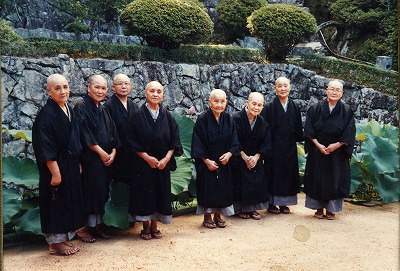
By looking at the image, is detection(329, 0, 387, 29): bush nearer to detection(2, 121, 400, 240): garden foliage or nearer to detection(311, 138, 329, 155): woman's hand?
detection(2, 121, 400, 240): garden foliage

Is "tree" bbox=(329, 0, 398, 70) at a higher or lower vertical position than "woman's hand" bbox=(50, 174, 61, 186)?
higher

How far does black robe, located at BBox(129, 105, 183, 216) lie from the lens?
18.4 ft

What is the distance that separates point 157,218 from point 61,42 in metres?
6.19

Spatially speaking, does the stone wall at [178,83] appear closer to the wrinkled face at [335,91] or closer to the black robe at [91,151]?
the black robe at [91,151]

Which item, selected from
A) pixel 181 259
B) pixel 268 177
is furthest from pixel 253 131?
pixel 181 259

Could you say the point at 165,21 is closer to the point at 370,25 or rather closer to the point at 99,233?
the point at 99,233

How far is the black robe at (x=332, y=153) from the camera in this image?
6.50 m

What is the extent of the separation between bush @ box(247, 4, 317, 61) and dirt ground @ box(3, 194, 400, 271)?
24.0ft

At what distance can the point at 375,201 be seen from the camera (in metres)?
7.73

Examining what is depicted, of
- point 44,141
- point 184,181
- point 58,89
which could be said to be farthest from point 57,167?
point 184,181

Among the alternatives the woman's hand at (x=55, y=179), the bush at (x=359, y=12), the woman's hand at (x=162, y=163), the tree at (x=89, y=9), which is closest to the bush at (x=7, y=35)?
the tree at (x=89, y=9)

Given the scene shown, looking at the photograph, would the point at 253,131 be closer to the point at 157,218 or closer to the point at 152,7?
the point at 157,218

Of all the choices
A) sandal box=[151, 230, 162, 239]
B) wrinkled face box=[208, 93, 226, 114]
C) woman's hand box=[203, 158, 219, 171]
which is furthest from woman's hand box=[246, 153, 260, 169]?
sandal box=[151, 230, 162, 239]

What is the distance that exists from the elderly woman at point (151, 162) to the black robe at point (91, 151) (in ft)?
1.04
